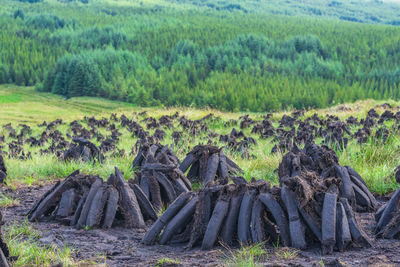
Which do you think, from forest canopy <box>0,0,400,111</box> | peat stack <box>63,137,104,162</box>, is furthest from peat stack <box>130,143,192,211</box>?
forest canopy <box>0,0,400,111</box>

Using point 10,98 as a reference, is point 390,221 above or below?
above

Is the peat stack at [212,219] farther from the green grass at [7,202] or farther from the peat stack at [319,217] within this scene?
the green grass at [7,202]

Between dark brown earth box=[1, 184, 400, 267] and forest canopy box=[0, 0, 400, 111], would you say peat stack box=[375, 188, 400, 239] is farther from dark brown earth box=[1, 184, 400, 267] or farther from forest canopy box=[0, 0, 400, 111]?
forest canopy box=[0, 0, 400, 111]

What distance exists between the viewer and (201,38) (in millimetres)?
106000

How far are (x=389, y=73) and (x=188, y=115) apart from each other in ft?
222

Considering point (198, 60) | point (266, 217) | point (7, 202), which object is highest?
point (198, 60)

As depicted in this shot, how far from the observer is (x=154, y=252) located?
4.90 m

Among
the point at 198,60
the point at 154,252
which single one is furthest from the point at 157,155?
the point at 198,60

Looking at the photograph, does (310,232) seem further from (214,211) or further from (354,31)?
(354,31)

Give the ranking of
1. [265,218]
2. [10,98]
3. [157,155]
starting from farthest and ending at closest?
[10,98], [157,155], [265,218]

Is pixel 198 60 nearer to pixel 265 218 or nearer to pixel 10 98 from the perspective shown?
pixel 10 98

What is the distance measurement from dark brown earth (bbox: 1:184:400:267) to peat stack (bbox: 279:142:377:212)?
51 cm

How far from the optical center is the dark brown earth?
14.4 ft

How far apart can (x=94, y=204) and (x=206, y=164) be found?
2.24 meters
